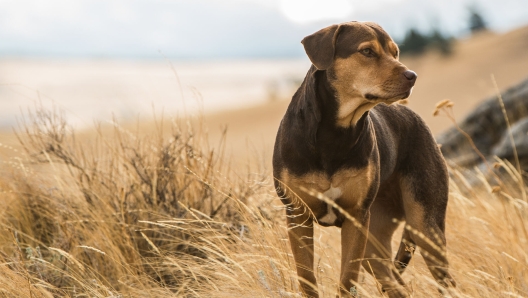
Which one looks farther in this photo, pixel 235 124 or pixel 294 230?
pixel 235 124

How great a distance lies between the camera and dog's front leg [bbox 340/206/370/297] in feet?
12.2

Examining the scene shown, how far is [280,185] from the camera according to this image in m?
3.76

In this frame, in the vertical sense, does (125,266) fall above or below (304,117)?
below

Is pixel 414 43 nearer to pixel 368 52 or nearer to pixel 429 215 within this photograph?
pixel 429 215

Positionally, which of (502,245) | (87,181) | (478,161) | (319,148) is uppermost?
(319,148)

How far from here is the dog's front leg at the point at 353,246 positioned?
371 centimetres

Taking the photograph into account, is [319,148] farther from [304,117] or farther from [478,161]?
[478,161]

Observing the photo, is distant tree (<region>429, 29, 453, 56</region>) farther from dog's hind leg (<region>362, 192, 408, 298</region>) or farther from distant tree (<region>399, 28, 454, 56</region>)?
dog's hind leg (<region>362, 192, 408, 298</region>)

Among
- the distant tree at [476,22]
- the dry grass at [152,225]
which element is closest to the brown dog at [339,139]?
the dry grass at [152,225]

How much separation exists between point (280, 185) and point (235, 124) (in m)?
34.5

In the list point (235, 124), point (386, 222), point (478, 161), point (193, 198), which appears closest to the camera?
point (386, 222)

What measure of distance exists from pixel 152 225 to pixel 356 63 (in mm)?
2218

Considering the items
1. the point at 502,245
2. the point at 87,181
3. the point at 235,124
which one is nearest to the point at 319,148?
the point at 502,245

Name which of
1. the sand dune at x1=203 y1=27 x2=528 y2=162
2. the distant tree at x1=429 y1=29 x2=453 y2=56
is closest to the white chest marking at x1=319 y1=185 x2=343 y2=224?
the sand dune at x1=203 y1=27 x2=528 y2=162
